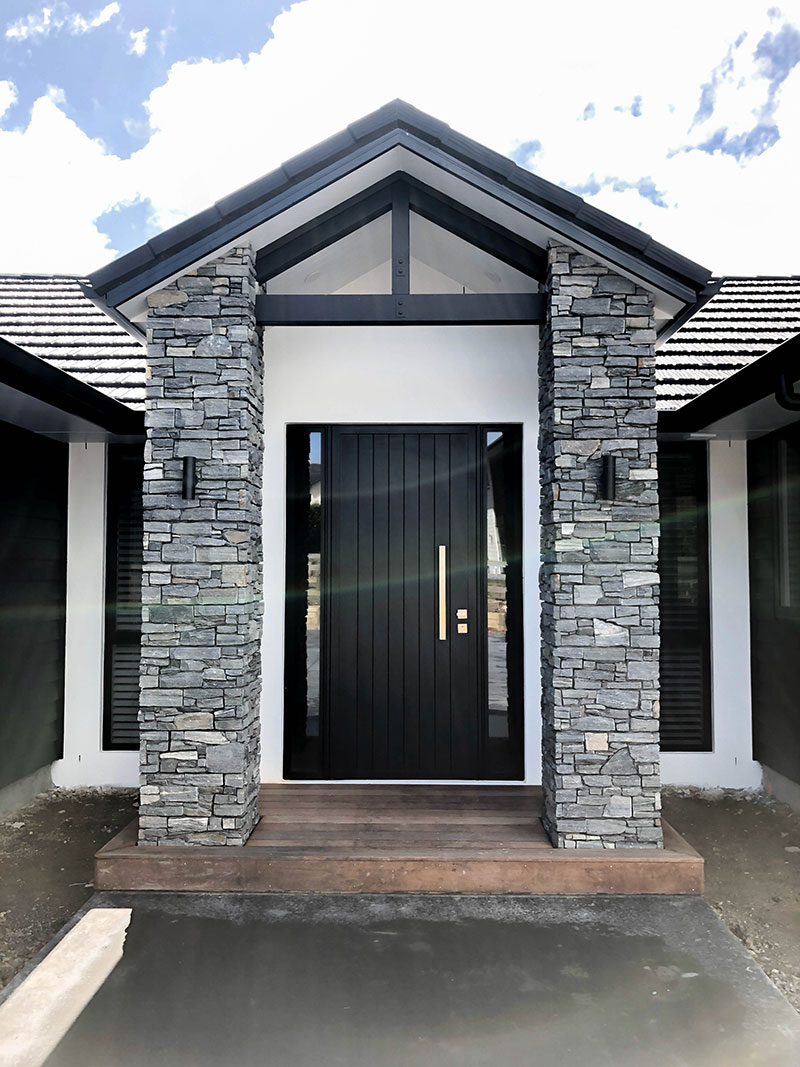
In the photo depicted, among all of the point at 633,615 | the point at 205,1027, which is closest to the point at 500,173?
the point at 633,615

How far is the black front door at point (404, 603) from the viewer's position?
5.02 metres

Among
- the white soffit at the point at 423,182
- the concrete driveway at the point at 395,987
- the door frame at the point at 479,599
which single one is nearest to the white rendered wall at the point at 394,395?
the door frame at the point at 479,599

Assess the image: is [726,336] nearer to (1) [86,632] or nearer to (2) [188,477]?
(2) [188,477]

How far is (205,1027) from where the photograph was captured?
2.69 meters

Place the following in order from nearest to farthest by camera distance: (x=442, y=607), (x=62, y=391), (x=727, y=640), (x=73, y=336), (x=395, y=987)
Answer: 1. (x=395, y=987)
2. (x=62, y=391)
3. (x=442, y=607)
4. (x=727, y=640)
5. (x=73, y=336)

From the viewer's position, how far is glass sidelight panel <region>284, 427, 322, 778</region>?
503cm

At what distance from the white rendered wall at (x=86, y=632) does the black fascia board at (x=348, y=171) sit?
2379mm

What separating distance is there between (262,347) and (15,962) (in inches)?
144

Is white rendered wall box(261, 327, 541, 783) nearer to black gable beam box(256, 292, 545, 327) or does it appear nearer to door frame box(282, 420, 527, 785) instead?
door frame box(282, 420, 527, 785)

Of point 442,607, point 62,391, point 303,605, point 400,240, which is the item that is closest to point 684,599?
point 442,607

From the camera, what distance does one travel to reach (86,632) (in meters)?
5.86

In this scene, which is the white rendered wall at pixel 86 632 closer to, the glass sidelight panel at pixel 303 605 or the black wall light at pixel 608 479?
the glass sidelight panel at pixel 303 605

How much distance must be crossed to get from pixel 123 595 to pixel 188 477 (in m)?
2.33

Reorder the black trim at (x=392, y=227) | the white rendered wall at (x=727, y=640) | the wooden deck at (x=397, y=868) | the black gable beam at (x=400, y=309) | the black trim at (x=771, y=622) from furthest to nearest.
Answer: the white rendered wall at (x=727, y=640), the black trim at (x=771, y=622), the black trim at (x=392, y=227), the black gable beam at (x=400, y=309), the wooden deck at (x=397, y=868)
